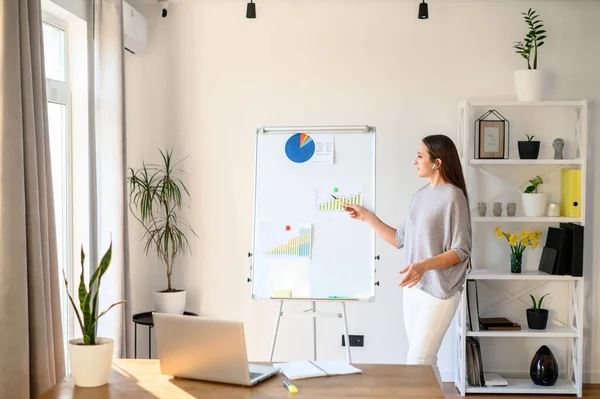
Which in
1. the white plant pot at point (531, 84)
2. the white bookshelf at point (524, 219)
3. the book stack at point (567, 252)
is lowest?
the book stack at point (567, 252)

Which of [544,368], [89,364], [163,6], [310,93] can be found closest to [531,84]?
[310,93]

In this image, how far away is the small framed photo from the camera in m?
4.77

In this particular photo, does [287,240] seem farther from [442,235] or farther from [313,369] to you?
[313,369]

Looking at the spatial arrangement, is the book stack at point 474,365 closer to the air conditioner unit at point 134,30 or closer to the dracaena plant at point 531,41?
the dracaena plant at point 531,41

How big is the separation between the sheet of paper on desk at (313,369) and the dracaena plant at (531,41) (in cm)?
A: 283

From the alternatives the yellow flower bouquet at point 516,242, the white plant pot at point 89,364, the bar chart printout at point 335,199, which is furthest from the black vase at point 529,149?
the white plant pot at point 89,364

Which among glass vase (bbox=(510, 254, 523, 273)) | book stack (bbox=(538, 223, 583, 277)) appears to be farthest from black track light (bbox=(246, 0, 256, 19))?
book stack (bbox=(538, 223, 583, 277))

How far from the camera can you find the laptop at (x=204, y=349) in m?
2.35

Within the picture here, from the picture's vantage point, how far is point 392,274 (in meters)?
4.93

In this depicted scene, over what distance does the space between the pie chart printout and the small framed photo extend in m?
1.21

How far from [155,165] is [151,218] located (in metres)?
0.37

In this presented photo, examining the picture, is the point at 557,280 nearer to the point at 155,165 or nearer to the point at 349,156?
the point at 349,156

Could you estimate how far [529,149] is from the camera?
472 centimetres

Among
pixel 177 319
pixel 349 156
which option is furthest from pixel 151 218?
pixel 177 319
